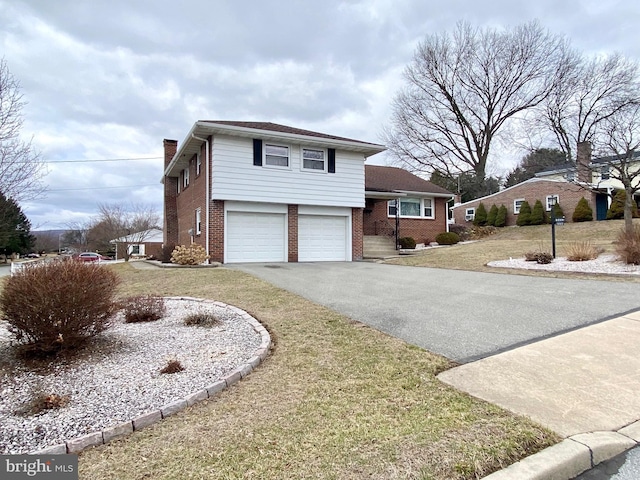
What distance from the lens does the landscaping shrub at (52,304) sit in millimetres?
3756

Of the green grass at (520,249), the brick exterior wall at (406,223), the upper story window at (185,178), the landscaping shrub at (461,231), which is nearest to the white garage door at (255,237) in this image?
the green grass at (520,249)

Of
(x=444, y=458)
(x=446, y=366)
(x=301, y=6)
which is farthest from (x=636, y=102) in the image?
(x=444, y=458)

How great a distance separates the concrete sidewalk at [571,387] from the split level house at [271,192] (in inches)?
456

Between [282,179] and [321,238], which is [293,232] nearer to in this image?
[321,238]

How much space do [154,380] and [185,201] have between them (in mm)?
16319

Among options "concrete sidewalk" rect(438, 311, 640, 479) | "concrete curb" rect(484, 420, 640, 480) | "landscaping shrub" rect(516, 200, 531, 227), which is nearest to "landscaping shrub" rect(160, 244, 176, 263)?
"concrete sidewalk" rect(438, 311, 640, 479)

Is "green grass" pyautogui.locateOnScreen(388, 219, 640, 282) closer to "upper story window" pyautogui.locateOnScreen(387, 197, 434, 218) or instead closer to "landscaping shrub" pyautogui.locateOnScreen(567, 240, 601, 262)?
"landscaping shrub" pyautogui.locateOnScreen(567, 240, 601, 262)

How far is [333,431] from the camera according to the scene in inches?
103

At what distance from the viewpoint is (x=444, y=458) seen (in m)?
2.30

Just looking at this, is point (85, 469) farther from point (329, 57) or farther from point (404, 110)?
point (404, 110)

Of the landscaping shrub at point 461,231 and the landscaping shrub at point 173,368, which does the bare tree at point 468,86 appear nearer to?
the landscaping shrub at point 461,231

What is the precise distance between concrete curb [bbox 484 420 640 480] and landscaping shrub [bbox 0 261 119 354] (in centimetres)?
401

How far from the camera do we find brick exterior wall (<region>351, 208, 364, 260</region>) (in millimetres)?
16781

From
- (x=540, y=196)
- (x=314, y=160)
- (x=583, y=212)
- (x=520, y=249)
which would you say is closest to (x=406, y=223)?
(x=520, y=249)
